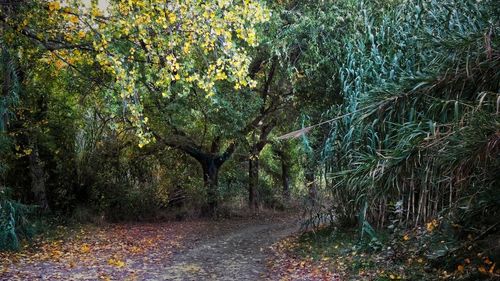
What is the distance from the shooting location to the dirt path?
8250 mm

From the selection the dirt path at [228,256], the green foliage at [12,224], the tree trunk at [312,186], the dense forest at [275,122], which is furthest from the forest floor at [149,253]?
the tree trunk at [312,186]

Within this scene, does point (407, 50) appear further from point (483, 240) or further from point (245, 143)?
point (245, 143)

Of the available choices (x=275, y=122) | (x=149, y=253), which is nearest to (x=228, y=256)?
(x=149, y=253)

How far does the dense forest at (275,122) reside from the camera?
15.1ft

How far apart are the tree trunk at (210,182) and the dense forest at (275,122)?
76 mm

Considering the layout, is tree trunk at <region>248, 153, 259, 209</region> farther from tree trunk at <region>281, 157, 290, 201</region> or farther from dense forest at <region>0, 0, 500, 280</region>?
tree trunk at <region>281, 157, 290, 201</region>

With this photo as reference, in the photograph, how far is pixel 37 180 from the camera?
1482 cm

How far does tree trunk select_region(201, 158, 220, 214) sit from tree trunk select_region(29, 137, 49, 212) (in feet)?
18.6

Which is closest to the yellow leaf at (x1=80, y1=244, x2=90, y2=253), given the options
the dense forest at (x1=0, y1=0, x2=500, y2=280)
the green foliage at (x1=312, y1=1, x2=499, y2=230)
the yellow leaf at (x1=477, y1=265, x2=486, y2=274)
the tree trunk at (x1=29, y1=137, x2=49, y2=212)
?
the dense forest at (x1=0, y1=0, x2=500, y2=280)

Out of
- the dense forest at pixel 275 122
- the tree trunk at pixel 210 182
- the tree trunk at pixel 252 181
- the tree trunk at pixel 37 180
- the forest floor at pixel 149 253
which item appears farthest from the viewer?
the tree trunk at pixel 252 181

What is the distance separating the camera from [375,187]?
15.0 feet

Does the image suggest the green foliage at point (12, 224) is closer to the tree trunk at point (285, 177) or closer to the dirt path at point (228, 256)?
the dirt path at point (228, 256)

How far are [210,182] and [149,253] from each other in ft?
24.0

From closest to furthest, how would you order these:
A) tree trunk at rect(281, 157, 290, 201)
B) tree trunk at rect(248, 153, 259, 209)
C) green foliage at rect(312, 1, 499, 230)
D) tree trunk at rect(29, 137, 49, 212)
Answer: green foliage at rect(312, 1, 499, 230) → tree trunk at rect(29, 137, 49, 212) → tree trunk at rect(248, 153, 259, 209) → tree trunk at rect(281, 157, 290, 201)
